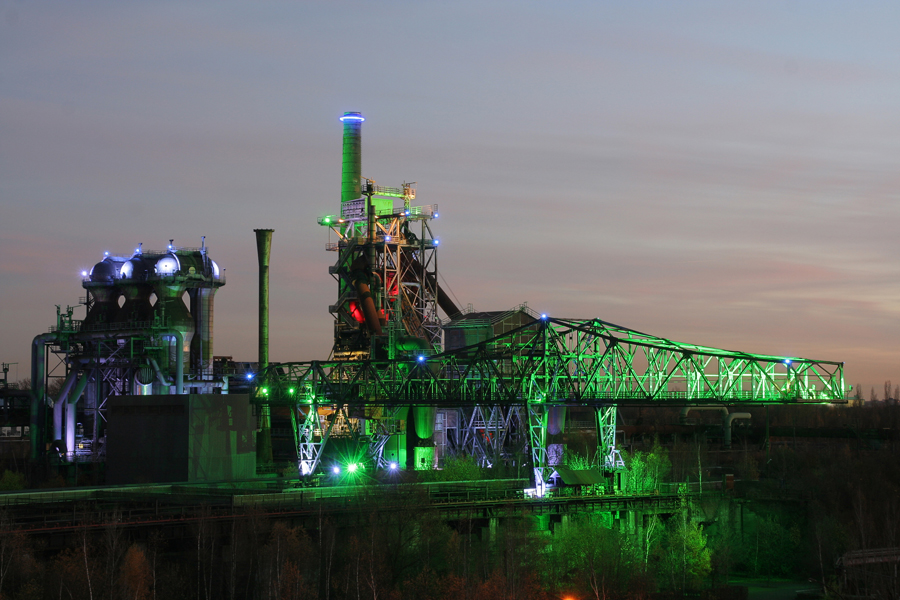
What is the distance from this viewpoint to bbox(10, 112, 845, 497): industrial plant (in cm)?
6875

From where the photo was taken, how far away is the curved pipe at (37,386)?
86500 millimetres

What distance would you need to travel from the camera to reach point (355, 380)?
77.4 meters

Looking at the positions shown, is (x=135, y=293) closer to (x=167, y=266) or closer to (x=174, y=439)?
(x=167, y=266)

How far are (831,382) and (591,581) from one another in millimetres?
24977

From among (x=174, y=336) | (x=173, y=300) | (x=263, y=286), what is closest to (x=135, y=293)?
(x=173, y=300)

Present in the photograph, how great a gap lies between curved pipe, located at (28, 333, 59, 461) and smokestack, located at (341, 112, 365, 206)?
29643 millimetres

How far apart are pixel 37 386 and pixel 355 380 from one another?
88.2 ft

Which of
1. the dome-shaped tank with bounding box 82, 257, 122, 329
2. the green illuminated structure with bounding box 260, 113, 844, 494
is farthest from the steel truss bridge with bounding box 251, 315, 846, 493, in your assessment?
the dome-shaped tank with bounding box 82, 257, 122, 329

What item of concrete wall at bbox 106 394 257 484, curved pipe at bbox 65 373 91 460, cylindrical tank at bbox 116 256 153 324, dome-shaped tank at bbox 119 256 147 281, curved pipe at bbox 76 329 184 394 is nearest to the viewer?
concrete wall at bbox 106 394 257 484

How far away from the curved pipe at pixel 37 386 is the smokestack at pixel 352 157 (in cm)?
2964

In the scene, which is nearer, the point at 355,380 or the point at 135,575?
the point at 135,575

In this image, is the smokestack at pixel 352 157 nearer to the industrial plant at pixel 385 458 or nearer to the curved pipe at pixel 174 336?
the industrial plant at pixel 385 458

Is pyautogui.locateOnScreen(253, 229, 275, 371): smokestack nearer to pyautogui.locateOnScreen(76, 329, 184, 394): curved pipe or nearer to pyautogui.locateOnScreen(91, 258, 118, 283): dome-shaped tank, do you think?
pyautogui.locateOnScreen(76, 329, 184, 394): curved pipe

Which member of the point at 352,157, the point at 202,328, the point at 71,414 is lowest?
the point at 71,414
